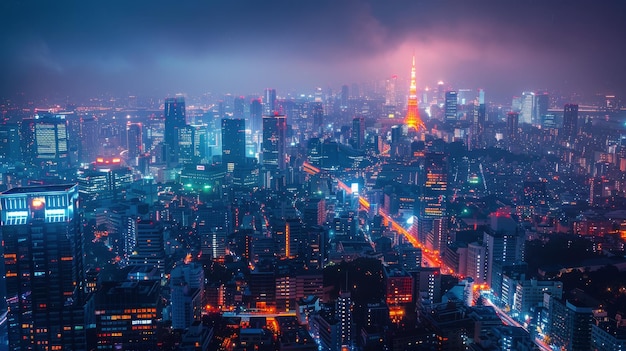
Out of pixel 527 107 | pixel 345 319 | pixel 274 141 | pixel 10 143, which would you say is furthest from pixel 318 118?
pixel 345 319

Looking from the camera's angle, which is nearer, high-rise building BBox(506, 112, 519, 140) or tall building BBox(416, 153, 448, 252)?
tall building BBox(416, 153, 448, 252)

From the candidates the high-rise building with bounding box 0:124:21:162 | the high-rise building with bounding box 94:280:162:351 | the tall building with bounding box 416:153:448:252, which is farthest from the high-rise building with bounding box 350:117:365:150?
the high-rise building with bounding box 94:280:162:351

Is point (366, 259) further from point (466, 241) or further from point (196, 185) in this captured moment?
point (196, 185)

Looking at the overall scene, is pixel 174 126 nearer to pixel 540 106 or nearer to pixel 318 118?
pixel 318 118

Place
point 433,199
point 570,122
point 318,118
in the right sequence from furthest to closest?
point 318,118
point 570,122
point 433,199

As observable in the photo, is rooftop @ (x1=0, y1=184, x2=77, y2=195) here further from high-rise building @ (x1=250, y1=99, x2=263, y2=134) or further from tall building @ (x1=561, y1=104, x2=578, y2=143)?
high-rise building @ (x1=250, y1=99, x2=263, y2=134)

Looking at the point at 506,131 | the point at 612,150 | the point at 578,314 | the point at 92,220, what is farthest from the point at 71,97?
the point at 506,131
